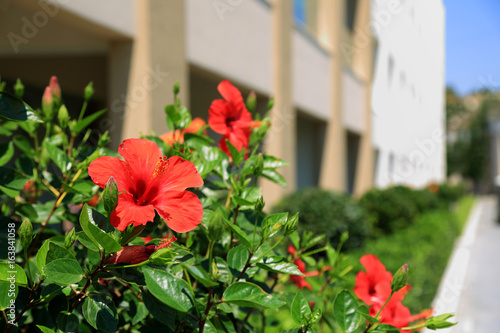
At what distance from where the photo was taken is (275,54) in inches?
287

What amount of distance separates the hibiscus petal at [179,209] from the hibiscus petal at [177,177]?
2 cm

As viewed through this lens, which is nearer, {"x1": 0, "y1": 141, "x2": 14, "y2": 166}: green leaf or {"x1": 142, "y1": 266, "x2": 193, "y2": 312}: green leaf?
{"x1": 142, "y1": 266, "x2": 193, "y2": 312}: green leaf

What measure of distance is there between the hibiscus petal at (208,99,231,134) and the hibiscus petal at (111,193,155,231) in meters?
0.44

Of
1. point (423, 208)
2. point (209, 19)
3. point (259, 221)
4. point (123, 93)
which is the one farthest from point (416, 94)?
point (259, 221)

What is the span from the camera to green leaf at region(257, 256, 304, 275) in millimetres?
871

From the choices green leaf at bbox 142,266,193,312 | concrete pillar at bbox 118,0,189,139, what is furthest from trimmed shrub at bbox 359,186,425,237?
green leaf at bbox 142,266,193,312

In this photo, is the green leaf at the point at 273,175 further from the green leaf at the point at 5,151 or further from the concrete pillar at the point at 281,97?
the concrete pillar at the point at 281,97

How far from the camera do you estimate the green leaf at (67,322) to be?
784 millimetres

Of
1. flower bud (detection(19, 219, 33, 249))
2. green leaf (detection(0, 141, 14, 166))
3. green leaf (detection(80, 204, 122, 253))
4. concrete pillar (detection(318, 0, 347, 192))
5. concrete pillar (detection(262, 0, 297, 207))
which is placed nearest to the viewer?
green leaf (detection(80, 204, 122, 253))

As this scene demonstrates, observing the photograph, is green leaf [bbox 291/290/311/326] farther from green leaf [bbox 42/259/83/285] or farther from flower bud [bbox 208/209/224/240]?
green leaf [bbox 42/259/83/285]

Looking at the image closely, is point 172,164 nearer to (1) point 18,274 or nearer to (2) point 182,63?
(1) point 18,274
